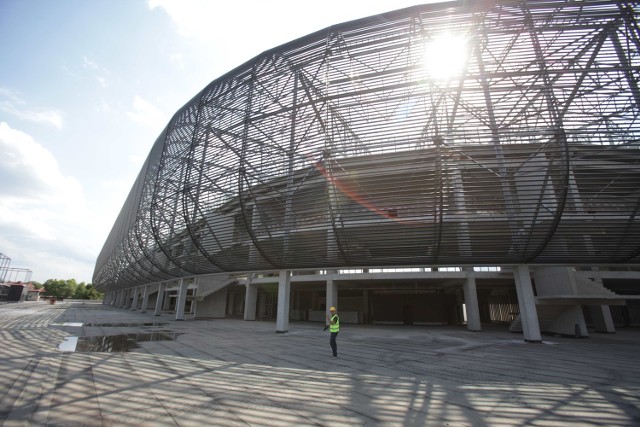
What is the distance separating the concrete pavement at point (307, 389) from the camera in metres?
4.21

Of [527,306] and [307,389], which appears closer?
[307,389]

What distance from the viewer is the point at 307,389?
5.57 meters

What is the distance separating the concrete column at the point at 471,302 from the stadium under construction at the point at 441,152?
1.54 feet

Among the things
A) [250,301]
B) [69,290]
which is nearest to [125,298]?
[250,301]

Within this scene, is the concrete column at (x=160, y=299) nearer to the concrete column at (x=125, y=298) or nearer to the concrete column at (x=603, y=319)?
the concrete column at (x=125, y=298)

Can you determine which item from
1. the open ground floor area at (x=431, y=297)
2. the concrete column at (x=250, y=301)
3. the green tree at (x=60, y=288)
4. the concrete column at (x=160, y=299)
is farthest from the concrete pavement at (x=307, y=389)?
the green tree at (x=60, y=288)

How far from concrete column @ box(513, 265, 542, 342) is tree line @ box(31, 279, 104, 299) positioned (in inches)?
5068

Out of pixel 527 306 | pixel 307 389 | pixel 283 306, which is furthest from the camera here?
pixel 283 306

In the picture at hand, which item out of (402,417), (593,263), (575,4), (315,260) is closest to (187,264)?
(315,260)

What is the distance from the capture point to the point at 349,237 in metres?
13.4

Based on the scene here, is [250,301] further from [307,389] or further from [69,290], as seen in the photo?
[69,290]

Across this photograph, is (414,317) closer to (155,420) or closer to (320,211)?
(320,211)

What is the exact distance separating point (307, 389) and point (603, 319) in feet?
81.6

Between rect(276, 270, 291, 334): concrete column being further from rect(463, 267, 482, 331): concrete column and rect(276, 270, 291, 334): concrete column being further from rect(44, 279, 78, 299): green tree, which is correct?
rect(44, 279, 78, 299): green tree
